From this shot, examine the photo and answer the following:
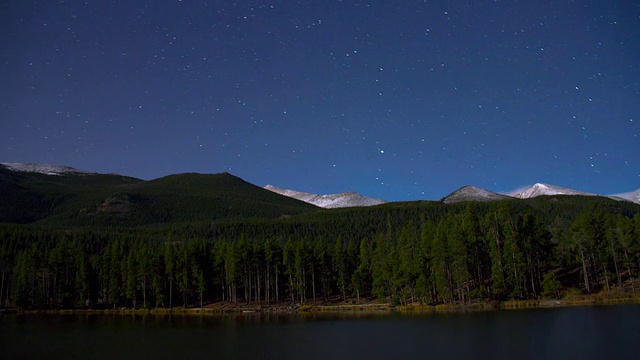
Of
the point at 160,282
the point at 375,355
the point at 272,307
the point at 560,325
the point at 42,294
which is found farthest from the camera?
the point at 42,294

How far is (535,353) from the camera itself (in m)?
35.0

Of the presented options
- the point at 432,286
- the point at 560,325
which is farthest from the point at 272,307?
the point at 560,325

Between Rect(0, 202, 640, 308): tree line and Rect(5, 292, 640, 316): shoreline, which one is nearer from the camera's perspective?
Rect(5, 292, 640, 316): shoreline

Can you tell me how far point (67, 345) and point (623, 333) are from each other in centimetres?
4942

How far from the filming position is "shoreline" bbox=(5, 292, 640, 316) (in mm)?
75438

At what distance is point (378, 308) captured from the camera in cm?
9588

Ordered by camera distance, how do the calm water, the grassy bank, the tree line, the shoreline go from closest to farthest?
the calm water → the shoreline → the grassy bank → the tree line

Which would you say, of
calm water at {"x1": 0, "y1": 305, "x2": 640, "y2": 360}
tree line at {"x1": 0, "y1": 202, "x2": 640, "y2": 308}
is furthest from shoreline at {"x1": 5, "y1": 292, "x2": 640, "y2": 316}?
calm water at {"x1": 0, "y1": 305, "x2": 640, "y2": 360}

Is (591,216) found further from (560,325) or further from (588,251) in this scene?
(560,325)

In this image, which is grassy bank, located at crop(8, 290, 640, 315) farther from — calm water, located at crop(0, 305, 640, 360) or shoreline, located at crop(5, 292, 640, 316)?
calm water, located at crop(0, 305, 640, 360)

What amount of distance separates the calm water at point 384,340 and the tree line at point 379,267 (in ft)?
77.6

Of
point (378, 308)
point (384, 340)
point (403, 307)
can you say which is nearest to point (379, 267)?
point (378, 308)

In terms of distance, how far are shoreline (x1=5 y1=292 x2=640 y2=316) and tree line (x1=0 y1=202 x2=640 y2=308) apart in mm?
2744

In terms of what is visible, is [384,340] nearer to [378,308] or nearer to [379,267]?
[378,308]
